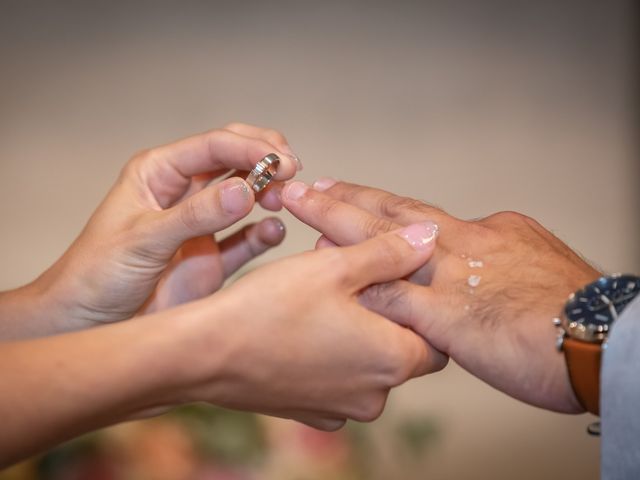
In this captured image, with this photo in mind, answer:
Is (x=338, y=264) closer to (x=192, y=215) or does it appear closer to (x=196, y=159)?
(x=192, y=215)

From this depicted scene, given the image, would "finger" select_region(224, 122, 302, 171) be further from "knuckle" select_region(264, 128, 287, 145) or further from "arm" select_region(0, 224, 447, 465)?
"arm" select_region(0, 224, 447, 465)

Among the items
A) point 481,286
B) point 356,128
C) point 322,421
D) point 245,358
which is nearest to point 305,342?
point 245,358

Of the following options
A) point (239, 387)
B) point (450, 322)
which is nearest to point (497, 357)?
point (450, 322)

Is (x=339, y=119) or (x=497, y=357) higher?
(x=339, y=119)

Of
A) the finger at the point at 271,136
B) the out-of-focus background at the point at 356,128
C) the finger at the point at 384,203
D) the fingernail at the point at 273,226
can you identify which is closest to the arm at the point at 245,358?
the finger at the point at 384,203

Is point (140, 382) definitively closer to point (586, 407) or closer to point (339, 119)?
point (586, 407)

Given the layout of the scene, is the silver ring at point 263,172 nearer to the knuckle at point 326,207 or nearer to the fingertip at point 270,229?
the knuckle at point 326,207

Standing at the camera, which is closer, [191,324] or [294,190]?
[191,324]
